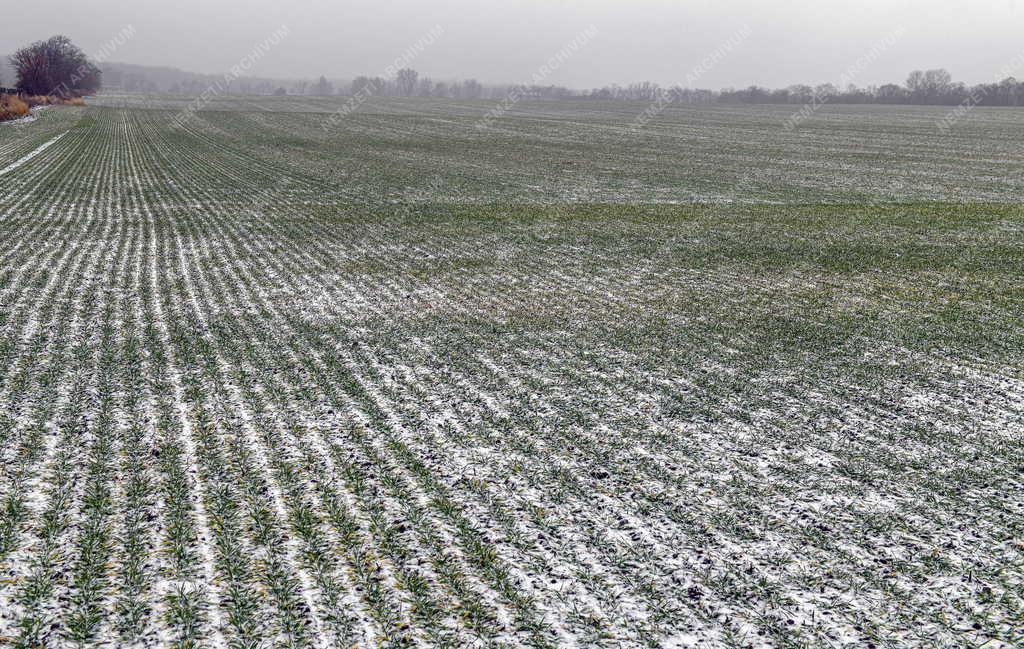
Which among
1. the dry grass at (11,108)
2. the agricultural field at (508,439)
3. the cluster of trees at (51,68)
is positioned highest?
the cluster of trees at (51,68)

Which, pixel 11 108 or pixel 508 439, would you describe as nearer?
pixel 508 439

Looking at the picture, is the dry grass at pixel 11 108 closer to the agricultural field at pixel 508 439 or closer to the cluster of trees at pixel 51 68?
the cluster of trees at pixel 51 68

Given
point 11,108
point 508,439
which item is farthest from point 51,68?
point 508,439

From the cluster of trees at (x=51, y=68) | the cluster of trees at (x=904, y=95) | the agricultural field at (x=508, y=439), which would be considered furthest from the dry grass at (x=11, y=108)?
the cluster of trees at (x=904, y=95)

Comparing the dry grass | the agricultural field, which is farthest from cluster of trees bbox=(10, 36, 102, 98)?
the agricultural field

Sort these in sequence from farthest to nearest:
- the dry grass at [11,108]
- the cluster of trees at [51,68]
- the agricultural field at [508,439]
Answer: the cluster of trees at [51,68] < the dry grass at [11,108] < the agricultural field at [508,439]

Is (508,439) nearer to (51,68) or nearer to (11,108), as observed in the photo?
(11,108)
